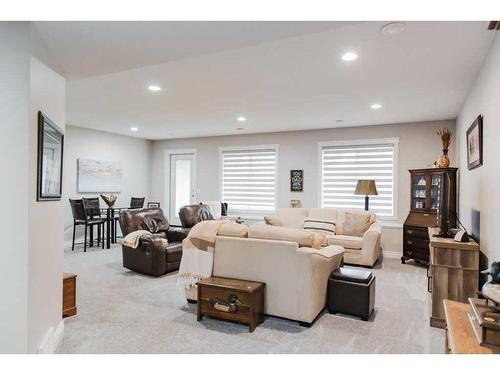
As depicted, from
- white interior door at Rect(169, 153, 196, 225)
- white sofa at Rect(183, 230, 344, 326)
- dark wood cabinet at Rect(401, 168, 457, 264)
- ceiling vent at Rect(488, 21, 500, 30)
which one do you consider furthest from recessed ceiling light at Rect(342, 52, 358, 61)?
white interior door at Rect(169, 153, 196, 225)

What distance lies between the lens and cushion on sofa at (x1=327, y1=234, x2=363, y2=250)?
17.4ft

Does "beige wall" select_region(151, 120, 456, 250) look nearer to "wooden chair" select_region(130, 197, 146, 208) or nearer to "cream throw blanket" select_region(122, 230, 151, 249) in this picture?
"wooden chair" select_region(130, 197, 146, 208)

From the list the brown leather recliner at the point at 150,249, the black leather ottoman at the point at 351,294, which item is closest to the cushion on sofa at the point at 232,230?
the black leather ottoman at the point at 351,294

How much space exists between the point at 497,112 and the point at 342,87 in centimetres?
183

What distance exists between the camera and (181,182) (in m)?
8.59

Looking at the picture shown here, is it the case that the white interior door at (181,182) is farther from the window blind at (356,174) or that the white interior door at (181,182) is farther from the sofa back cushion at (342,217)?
the sofa back cushion at (342,217)

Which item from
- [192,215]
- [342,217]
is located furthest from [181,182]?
[342,217]

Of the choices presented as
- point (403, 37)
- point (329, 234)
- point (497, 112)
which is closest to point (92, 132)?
point (329, 234)

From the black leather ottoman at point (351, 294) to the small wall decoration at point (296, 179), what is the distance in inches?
150

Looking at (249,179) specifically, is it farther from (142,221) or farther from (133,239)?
(133,239)

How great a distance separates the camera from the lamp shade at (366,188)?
586 cm

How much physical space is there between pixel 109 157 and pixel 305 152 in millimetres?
4513

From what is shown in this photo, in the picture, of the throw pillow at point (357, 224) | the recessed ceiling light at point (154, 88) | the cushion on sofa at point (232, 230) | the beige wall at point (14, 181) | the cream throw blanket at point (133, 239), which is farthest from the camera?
the throw pillow at point (357, 224)
